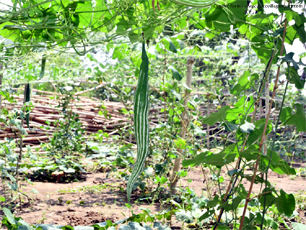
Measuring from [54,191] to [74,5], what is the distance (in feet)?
9.32

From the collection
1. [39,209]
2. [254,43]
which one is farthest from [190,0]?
[39,209]

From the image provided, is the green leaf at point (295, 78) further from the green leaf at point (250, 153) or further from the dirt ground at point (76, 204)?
the dirt ground at point (76, 204)

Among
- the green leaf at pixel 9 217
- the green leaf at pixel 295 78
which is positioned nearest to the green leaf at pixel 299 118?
the green leaf at pixel 295 78

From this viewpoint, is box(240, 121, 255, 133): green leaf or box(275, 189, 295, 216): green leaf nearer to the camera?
box(240, 121, 255, 133): green leaf

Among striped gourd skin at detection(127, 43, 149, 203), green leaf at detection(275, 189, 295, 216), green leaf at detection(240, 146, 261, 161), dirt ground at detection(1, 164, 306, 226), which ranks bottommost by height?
dirt ground at detection(1, 164, 306, 226)

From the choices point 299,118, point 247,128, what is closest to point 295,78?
point 299,118

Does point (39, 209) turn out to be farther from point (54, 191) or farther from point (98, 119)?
point (98, 119)

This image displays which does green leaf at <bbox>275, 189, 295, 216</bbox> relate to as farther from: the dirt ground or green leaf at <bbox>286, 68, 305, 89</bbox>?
the dirt ground

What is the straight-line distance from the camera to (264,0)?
119cm

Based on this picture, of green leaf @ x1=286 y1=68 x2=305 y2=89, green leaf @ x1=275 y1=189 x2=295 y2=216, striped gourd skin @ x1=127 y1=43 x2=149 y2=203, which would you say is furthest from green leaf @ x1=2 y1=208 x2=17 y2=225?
green leaf @ x1=286 y1=68 x2=305 y2=89

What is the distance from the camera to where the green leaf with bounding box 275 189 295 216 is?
1.04 m

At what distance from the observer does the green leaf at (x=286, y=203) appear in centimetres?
104

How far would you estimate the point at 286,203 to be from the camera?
1.07 meters

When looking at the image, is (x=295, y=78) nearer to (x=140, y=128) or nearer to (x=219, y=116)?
(x=219, y=116)
